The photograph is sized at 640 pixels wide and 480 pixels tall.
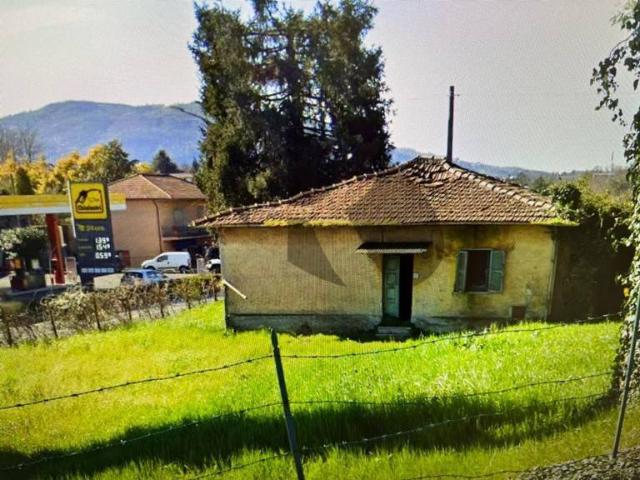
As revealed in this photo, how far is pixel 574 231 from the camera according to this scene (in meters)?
11.8

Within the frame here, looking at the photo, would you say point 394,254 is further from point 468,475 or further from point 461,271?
point 468,475

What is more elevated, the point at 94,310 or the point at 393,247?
the point at 393,247

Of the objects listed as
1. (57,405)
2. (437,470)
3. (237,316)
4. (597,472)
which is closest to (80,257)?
(237,316)

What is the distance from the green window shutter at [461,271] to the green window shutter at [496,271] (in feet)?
2.39

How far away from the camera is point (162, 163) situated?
61.1m

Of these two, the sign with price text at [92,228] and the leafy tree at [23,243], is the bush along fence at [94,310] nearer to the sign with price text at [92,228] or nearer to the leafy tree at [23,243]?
the sign with price text at [92,228]

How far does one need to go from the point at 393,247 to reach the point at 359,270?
137 centimetres

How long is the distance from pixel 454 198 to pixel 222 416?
9.64 metres

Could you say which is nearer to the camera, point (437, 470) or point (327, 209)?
point (437, 470)

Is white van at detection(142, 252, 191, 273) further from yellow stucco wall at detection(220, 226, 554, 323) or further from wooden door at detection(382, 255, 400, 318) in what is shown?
wooden door at detection(382, 255, 400, 318)

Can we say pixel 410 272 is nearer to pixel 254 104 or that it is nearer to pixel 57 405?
pixel 57 405

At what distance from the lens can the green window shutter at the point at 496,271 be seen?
39.2ft

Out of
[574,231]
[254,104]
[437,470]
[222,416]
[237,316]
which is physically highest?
[254,104]

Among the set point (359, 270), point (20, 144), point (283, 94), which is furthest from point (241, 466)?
point (20, 144)
